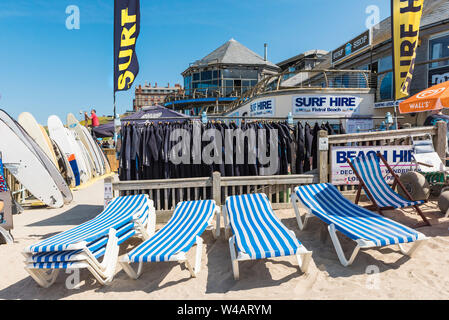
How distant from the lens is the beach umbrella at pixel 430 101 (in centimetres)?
612

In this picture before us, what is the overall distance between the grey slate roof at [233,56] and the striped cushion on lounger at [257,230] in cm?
2646

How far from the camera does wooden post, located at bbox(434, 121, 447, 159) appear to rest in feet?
19.4

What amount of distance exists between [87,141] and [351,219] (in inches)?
465

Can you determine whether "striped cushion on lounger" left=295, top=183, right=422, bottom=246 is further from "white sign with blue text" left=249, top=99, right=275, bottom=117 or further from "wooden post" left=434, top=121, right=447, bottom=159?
"white sign with blue text" left=249, top=99, right=275, bottom=117

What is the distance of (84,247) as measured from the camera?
3.08 metres

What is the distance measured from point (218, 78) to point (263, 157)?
25.0 m

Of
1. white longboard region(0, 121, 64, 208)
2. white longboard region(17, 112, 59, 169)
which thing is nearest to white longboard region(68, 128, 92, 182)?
white longboard region(17, 112, 59, 169)

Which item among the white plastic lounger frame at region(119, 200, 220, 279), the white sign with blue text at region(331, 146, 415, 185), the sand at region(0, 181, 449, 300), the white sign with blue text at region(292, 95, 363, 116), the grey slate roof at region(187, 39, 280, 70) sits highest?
the grey slate roof at region(187, 39, 280, 70)

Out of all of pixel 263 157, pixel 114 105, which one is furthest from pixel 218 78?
pixel 263 157

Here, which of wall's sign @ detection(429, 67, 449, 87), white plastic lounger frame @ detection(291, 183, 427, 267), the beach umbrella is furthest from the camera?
wall's sign @ detection(429, 67, 449, 87)

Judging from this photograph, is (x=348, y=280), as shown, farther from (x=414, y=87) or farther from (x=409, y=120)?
(x=414, y=87)

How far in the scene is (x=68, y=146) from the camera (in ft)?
33.3

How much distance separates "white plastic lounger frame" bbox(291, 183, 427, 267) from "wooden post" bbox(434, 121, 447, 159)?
3040mm

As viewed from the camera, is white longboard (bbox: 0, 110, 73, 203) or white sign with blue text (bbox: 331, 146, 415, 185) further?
white longboard (bbox: 0, 110, 73, 203)
